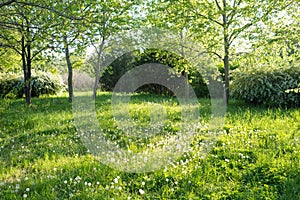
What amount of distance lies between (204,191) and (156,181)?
59 centimetres

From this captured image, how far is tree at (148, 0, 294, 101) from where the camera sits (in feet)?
27.2

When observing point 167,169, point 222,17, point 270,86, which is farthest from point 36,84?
point 167,169

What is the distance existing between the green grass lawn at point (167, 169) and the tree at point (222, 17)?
377 cm

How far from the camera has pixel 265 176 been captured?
3.57 metres

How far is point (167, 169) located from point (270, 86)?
650 centimetres

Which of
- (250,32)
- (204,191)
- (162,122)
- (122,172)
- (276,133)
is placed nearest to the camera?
(204,191)

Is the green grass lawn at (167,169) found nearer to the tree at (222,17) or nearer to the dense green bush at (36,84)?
the tree at (222,17)

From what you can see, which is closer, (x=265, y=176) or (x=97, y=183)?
(x=97, y=183)

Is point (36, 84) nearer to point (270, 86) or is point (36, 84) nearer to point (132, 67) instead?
point (132, 67)

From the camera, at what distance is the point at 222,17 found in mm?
9766

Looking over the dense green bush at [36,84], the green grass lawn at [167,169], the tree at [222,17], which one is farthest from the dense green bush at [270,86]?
the dense green bush at [36,84]

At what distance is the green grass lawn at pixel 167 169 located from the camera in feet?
10.6

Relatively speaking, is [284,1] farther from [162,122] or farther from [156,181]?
[156,181]

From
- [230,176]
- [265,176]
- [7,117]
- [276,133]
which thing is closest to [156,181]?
[230,176]
